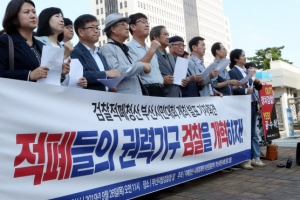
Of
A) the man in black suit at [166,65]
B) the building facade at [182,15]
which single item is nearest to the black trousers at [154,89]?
the man in black suit at [166,65]

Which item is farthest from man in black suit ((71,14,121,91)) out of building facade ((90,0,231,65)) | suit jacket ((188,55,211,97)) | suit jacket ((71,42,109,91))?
building facade ((90,0,231,65))

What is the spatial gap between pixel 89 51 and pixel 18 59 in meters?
0.99

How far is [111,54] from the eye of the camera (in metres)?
3.91

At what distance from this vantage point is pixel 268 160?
248 inches

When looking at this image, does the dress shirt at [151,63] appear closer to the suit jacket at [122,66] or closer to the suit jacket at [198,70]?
the suit jacket at [122,66]

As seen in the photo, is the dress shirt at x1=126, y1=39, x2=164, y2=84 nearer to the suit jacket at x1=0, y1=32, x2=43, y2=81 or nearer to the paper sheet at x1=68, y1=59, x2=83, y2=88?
the paper sheet at x1=68, y1=59, x2=83, y2=88

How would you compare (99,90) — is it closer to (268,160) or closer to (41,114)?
(41,114)

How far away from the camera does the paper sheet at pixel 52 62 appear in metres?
2.75

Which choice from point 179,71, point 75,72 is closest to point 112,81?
point 75,72

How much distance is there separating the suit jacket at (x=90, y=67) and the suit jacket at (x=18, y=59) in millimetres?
579

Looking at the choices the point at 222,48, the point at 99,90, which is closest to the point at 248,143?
the point at 222,48

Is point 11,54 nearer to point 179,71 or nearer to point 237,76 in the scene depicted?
point 179,71

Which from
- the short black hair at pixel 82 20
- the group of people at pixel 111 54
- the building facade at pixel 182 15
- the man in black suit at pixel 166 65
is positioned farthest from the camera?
the building facade at pixel 182 15

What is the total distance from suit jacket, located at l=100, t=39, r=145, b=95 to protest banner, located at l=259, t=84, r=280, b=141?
473 centimetres
